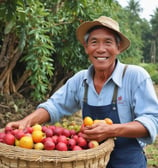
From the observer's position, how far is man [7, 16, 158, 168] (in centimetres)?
190

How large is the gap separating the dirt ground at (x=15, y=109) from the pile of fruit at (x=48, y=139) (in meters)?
3.32

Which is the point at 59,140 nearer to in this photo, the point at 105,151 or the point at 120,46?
the point at 105,151

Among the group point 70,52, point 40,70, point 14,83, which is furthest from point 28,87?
point 40,70

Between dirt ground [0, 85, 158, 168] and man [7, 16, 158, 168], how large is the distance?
3003 mm

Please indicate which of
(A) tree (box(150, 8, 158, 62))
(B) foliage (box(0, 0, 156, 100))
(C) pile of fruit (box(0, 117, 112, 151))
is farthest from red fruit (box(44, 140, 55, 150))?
(A) tree (box(150, 8, 158, 62))

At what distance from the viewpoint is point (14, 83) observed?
6.23 meters

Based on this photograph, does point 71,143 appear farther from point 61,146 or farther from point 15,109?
point 15,109

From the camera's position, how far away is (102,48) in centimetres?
211

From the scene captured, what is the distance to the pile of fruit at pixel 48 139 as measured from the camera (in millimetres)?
1725

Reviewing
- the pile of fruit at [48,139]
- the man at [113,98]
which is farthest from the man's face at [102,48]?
the pile of fruit at [48,139]

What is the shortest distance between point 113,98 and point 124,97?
73 millimetres

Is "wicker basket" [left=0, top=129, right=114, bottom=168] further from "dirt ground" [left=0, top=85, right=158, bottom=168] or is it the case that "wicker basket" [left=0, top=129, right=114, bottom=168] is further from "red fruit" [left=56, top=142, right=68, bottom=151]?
"dirt ground" [left=0, top=85, right=158, bottom=168]

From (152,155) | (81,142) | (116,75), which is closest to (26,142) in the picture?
(81,142)

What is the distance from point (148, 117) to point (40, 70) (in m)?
3.03
